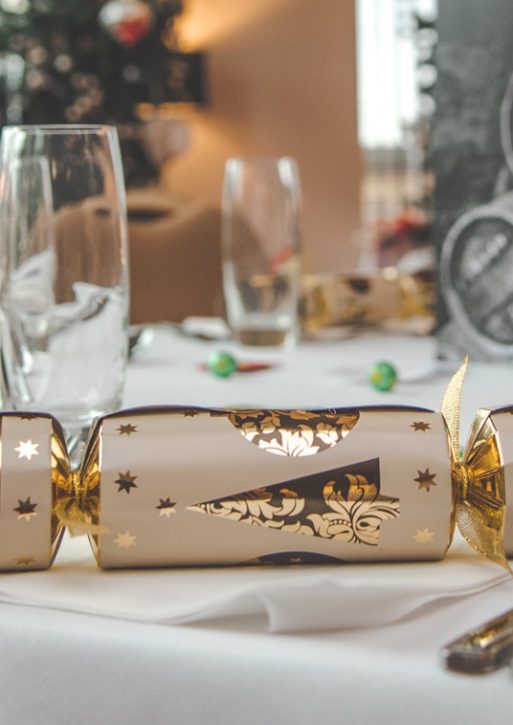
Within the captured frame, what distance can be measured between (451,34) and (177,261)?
1344 millimetres

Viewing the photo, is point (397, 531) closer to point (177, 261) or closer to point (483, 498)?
point (483, 498)

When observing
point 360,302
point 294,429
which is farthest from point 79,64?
point 294,429

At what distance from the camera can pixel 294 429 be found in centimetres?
45

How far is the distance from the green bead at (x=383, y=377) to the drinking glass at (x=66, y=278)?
0.91 ft

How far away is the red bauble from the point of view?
15.1 ft

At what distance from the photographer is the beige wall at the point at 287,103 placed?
18.0 ft

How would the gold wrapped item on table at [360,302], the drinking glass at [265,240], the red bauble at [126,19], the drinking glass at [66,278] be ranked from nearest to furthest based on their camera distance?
the drinking glass at [66,278], the drinking glass at [265,240], the gold wrapped item on table at [360,302], the red bauble at [126,19]

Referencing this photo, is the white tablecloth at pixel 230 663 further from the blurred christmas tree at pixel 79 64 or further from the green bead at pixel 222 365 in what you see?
the blurred christmas tree at pixel 79 64

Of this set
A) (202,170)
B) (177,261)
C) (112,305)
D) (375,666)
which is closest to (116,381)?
(112,305)

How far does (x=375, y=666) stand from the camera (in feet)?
1.18

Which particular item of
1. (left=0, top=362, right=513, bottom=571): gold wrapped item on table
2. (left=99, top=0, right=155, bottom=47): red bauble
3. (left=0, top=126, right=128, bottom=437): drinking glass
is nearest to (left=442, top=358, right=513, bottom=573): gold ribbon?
(left=0, top=362, right=513, bottom=571): gold wrapped item on table

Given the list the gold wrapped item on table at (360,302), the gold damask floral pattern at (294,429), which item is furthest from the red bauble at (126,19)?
the gold damask floral pattern at (294,429)

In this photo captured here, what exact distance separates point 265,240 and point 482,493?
756 millimetres

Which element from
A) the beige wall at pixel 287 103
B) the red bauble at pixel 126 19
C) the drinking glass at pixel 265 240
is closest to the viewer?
the drinking glass at pixel 265 240
